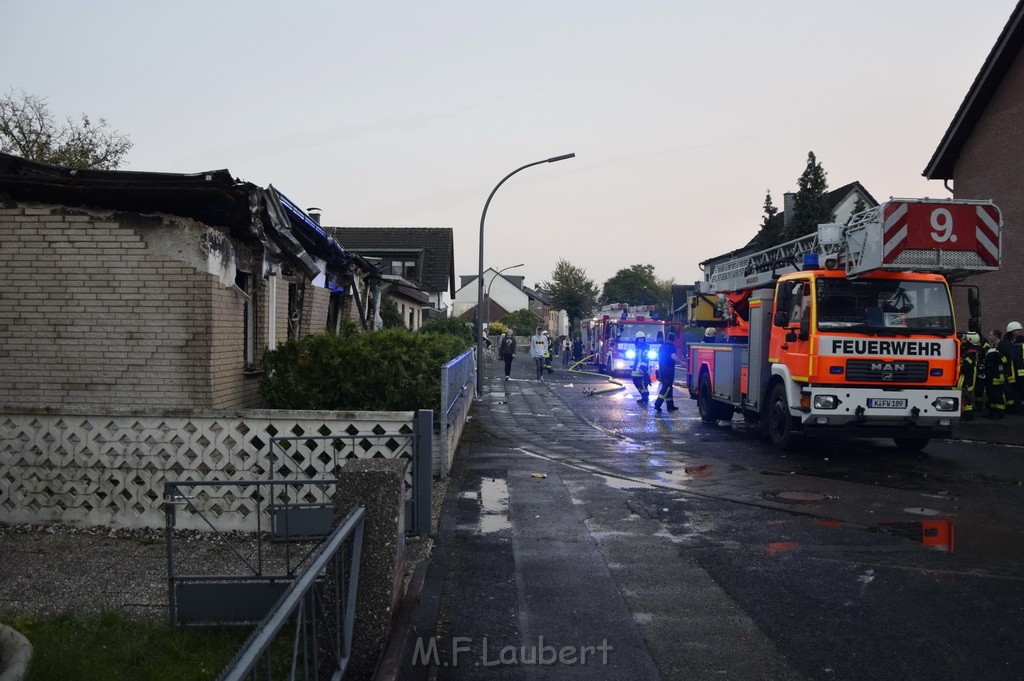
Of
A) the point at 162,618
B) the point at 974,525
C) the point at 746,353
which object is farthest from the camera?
the point at 746,353

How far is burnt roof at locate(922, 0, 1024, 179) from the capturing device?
73.0ft

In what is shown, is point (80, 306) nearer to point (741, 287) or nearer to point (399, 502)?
point (399, 502)

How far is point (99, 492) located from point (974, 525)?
308 inches

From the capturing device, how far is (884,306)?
12094mm

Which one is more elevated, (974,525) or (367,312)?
(367,312)

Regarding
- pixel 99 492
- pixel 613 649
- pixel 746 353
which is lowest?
pixel 613 649

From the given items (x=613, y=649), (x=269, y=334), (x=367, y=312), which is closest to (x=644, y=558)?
(x=613, y=649)

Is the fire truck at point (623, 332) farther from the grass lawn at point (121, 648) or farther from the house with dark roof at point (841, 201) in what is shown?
the grass lawn at point (121, 648)

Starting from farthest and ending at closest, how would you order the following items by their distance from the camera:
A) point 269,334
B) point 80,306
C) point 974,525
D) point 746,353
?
point 746,353 < point 269,334 < point 80,306 < point 974,525

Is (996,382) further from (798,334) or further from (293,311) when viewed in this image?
(293,311)

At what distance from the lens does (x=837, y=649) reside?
16.3ft

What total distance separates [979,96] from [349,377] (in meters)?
21.3

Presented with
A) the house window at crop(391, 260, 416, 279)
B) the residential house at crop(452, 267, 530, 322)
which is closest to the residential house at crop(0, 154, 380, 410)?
the house window at crop(391, 260, 416, 279)

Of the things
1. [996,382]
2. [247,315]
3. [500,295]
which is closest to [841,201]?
[996,382]
